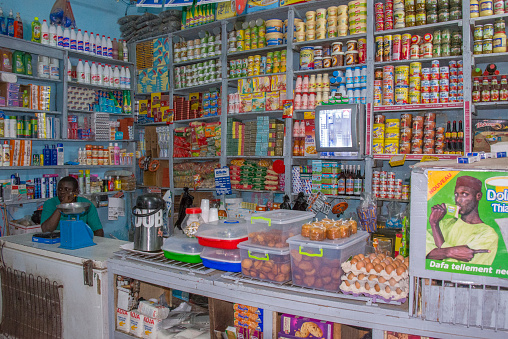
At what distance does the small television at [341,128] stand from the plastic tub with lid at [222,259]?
2255 mm

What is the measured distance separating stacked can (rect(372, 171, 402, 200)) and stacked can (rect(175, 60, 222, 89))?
2.76 m

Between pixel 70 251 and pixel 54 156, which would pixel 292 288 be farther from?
pixel 54 156

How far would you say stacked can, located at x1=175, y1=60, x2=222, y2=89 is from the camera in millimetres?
5703

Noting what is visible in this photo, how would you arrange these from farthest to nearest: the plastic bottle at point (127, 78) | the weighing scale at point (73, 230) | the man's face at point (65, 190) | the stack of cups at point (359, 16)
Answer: the plastic bottle at point (127, 78) < the stack of cups at point (359, 16) < the man's face at point (65, 190) < the weighing scale at point (73, 230)

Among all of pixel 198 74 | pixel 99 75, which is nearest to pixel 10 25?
pixel 99 75

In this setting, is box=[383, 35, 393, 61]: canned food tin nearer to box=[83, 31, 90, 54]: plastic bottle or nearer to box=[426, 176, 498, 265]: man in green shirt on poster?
box=[426, 176, 498, 265]: man in green shirt on poster

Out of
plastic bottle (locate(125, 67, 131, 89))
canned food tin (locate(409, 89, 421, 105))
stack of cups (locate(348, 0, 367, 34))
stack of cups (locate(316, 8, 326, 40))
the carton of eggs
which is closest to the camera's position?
the carton of eggs

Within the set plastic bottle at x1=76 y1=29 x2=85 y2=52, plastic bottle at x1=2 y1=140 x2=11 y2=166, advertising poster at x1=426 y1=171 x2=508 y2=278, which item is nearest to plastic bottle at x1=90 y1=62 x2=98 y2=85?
plastic bottle at x1=76 y1=29 x2=85 y2=52

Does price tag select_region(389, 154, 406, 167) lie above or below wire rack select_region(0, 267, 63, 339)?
above

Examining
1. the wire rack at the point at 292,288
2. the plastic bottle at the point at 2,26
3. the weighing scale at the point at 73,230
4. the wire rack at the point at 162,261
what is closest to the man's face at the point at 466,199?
the wire rack at the point at 292,288

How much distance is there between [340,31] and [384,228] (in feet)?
7.79

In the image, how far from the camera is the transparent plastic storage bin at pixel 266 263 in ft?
6.13

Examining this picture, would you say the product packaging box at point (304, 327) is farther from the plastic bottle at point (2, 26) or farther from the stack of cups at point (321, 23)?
the plastic bottle at point (2, 26)

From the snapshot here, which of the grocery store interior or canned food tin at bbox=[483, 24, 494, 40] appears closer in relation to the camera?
the grocery store interior
